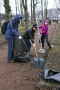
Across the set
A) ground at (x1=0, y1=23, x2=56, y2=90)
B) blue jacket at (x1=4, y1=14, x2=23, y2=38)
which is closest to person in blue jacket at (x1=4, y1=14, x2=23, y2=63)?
blue jacket at (x1=4, y1=14, x2=23, y2=38)

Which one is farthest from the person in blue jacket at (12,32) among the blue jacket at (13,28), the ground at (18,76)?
the ground at (18,76)

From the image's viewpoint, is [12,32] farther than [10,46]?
No


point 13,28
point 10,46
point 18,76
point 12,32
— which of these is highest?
point 13,28

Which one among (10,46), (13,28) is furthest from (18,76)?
(13,28)

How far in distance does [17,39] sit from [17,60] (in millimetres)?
882

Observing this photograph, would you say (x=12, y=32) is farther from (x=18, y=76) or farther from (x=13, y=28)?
(x=18, y=76)

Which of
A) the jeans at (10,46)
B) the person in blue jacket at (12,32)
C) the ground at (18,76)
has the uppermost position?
the person in blue jacket at (12,32)

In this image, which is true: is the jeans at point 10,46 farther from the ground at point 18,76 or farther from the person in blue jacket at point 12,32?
the ground at point 18,76

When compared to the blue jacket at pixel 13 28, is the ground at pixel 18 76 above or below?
below

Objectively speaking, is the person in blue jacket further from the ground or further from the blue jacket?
the ground

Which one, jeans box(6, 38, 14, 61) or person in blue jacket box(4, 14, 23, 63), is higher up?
person in blue jacket box(4, 14, 23, 63)

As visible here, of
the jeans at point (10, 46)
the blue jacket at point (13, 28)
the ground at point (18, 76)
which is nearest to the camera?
the ground at point (18, 76)

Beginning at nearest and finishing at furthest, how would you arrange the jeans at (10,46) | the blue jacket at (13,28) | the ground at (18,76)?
the ground at (18,76), the blue jacket at (13,28), the jeans at (10,46)

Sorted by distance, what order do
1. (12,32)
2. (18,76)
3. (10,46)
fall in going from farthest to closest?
1. (10,46)
2. (12,32)
3. (18,76)
